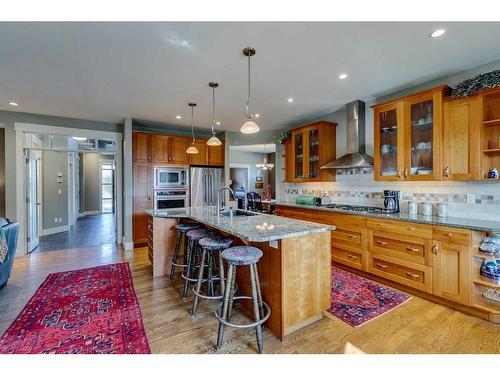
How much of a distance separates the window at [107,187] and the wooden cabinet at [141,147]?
6533 millimetres

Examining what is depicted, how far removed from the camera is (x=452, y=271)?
2.33m

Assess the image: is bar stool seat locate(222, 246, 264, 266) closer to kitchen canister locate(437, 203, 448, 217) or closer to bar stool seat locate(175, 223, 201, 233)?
bar stool seat locate(175, 223, 201, 233)

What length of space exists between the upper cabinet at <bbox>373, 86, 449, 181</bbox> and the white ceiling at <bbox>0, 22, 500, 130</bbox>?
1.08ft

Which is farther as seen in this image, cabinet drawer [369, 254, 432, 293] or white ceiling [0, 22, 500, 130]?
cabinet drawer [369, 254, 432, 293]

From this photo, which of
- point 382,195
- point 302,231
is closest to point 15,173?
point 302,231

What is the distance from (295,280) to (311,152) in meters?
3.00

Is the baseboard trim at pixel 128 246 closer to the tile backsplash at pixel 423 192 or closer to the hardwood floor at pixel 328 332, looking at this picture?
the hardwood floor at pixel 328 332

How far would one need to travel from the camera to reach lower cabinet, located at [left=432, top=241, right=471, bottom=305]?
7.34 ft

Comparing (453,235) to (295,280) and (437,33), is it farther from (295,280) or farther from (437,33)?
(437,33)

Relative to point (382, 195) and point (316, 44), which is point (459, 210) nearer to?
point (382, 195)

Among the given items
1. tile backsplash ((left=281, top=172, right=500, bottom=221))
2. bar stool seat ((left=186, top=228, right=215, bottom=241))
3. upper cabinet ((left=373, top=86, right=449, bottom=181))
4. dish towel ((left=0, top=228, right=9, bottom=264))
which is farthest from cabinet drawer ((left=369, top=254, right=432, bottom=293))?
dish towel ((left=0, top=228, right=9, bottom=264))

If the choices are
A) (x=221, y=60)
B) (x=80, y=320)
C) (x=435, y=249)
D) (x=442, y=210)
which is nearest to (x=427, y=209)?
(x=442, y=210)

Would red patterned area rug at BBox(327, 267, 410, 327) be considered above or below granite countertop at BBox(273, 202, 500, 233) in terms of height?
below
